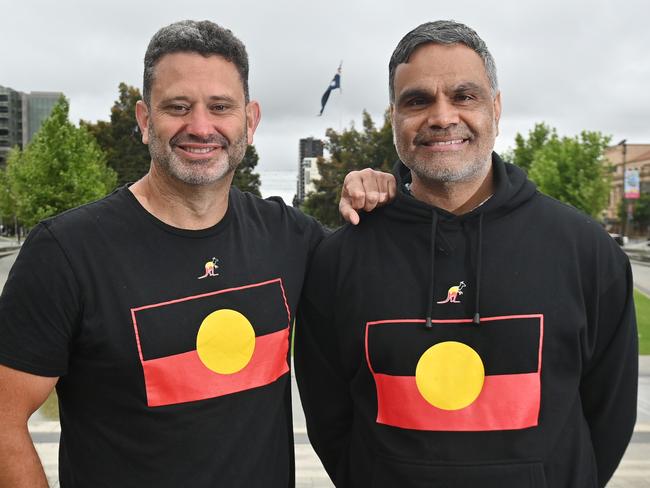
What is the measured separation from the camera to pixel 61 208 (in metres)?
24.7

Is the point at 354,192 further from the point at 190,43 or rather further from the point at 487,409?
the point at 487,409

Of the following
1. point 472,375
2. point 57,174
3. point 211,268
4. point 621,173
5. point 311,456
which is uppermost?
point 621,173

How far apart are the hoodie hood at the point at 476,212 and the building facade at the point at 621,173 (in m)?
66.6

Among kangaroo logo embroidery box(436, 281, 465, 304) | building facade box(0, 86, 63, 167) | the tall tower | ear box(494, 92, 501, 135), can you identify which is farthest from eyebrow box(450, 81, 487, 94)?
the tall tower

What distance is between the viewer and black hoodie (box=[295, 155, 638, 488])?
2.19 meters

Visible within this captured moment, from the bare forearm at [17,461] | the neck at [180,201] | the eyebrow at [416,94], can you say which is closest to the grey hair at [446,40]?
the eyebrow at [416,94]

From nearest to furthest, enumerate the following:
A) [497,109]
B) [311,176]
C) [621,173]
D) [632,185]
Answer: [497,109], [632,185], [621,173], [311,176]

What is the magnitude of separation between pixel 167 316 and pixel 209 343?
190 millimetres

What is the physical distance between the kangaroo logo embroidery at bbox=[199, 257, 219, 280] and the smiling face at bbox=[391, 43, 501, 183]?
0.87 meters

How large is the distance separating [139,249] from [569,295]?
1.61 meters

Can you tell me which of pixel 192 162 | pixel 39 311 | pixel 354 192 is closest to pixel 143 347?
pixel 39 311

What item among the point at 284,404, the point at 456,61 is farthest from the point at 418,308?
the point at 456,61

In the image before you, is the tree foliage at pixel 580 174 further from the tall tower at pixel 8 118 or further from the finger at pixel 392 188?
the tall tower at pixel 8 118

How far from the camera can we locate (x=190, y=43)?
2410 millimetres
